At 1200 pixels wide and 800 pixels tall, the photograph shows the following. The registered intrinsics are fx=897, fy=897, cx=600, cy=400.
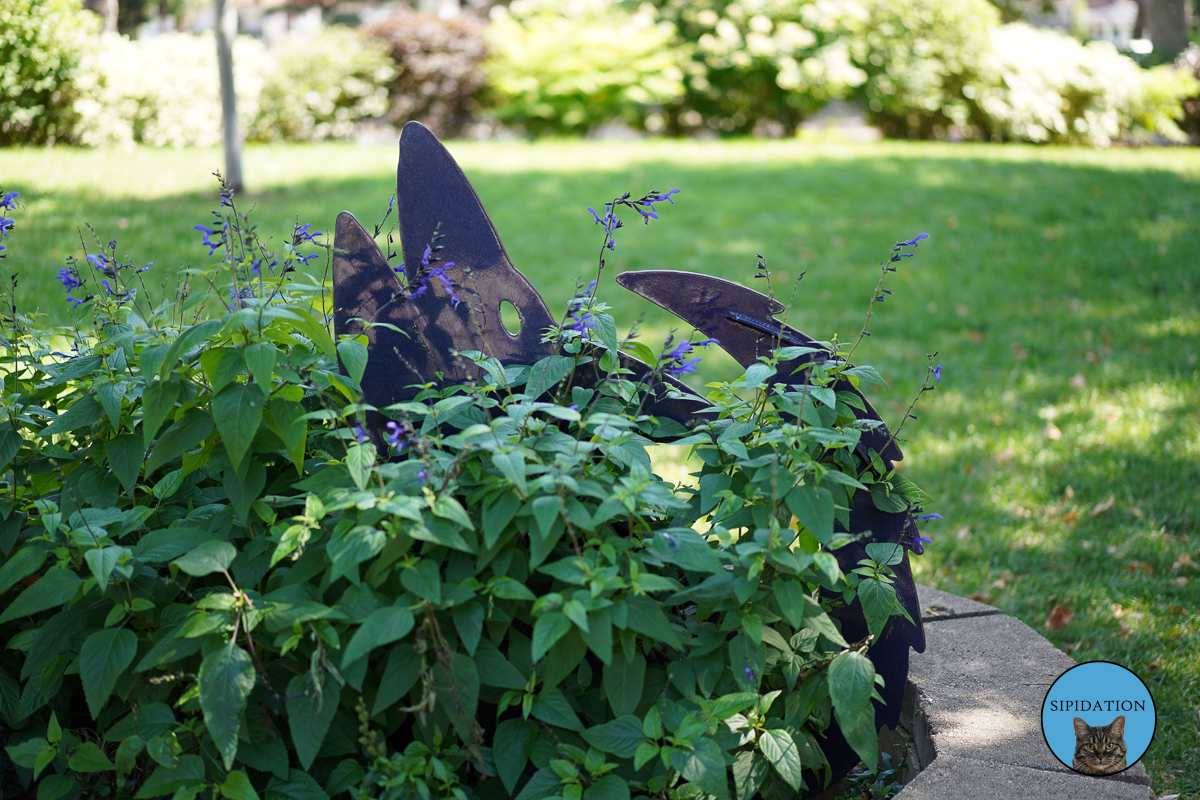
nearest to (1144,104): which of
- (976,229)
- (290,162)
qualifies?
(976,229)

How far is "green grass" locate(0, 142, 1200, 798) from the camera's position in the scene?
358 cm

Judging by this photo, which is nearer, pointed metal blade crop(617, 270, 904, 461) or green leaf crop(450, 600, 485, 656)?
green leaf crop(450, 600, 485, 656)

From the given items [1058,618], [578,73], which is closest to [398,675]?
[1058,618]

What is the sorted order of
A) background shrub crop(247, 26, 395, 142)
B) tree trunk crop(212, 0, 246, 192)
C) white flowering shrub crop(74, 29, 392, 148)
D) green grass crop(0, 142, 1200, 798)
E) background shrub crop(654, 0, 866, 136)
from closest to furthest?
1. green grass crop(0, 142, 1200, 798)
2. tree trunk crop(212, 0, 246, 192)
3. white flowering shrub crop(74, 29, 392, 148)
4. background shrub crop(247, 26, 395, 142)
5. background shrub crop(654, 0, 866, 136)

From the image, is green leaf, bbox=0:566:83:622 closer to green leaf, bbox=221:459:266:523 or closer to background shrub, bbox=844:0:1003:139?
green leaf, bbox=221:459:266:523

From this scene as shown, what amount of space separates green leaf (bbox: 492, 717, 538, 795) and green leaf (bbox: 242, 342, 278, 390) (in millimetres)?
826

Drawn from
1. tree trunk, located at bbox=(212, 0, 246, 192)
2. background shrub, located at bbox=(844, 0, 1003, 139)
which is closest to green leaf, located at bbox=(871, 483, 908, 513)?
tree trunk, located at bbox=(212, 0, 246, 192)

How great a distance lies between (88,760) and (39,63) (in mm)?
4449

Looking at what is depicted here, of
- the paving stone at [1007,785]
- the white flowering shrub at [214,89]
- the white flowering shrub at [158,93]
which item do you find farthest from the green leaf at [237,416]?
the white flowering shrub at [158,93]

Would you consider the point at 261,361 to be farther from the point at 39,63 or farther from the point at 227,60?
the point at 227,60

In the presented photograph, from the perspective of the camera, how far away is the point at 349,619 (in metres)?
1.67

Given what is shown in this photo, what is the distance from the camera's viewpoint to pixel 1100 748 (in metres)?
1.92

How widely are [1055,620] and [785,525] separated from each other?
189 cm

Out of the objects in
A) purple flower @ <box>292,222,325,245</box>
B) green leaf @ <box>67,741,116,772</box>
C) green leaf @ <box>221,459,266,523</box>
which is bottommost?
green leaf @ <box>67,741,116,772</box>
